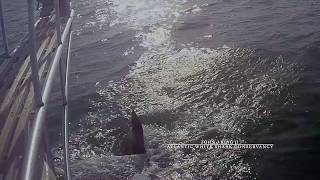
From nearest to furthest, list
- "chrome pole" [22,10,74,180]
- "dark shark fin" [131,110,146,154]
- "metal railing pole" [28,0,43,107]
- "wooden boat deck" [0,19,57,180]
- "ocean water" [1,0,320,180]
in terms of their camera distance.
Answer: "chrome pole" [22,10,74,180] → "metal railing pole" [28,0,43,107] → "wooden boat deck" [0,19,57,180] → "ocean water" [1,0,320,180] → "dark shark fin" [131,110,146,154]

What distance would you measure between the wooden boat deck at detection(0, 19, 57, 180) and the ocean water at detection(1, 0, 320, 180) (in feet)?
11.1

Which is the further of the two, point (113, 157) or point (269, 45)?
point (269, 45)

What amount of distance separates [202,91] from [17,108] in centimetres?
812

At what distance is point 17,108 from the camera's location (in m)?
5.22

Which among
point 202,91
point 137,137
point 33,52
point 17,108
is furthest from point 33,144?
point 202,91

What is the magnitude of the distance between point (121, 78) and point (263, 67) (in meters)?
4.96

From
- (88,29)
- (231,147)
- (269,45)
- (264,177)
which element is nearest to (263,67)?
(269,45)

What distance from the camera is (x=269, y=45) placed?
15.4m

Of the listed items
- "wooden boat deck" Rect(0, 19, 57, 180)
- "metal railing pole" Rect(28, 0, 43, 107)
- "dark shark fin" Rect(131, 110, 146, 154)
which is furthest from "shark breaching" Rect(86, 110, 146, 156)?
"metal railing pole" Rect(28, 0, 43, 107)

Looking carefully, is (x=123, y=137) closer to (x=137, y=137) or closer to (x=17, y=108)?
(x=137, y=137)

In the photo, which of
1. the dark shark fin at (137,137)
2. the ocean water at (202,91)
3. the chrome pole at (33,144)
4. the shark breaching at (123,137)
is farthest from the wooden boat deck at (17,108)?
the ocean water at (202,91)

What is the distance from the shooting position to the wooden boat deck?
433 centimetres

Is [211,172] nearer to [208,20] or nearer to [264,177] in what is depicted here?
[264,177]

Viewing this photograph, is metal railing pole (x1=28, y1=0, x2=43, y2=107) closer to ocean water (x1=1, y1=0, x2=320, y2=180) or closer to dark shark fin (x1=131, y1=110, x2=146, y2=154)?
ocean water (x1=1, y1=0, x2=320, y2=180)
